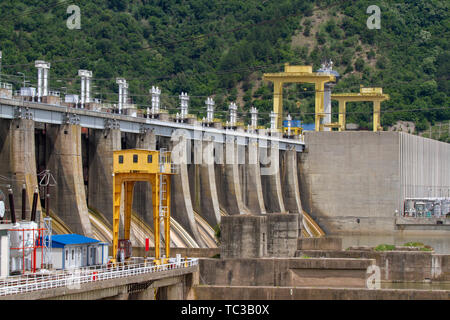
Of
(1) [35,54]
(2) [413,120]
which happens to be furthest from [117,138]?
(2) [413,120]

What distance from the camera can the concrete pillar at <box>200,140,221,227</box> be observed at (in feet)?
233

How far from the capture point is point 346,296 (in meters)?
41.0

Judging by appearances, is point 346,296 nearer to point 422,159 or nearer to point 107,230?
point 107,230

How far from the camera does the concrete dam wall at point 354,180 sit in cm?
8950

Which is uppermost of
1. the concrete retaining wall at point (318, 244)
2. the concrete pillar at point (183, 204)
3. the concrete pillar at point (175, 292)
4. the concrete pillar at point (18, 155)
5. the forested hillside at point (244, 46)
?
the forested hillside at point (244, 46)

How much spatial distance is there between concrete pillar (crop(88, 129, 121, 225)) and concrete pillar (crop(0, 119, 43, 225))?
876 centimetres

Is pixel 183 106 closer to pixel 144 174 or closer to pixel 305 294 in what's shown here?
pixel 144 174

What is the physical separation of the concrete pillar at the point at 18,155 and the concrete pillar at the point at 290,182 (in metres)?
42.6

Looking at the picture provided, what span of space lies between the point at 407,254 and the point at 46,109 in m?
20.9

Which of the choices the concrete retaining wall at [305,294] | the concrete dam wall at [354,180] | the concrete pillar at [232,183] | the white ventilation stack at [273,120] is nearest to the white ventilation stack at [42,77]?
the concrete retaining wall at [305,294]

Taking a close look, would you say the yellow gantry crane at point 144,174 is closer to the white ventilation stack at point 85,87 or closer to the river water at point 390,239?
the white ventilation stack at point 85,87

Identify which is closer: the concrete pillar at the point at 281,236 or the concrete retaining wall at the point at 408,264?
the concrete pillar at the point at 281,236

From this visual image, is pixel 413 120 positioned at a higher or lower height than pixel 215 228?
higher

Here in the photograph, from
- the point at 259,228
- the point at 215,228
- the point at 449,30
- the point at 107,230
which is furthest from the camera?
A: the point at 449,30
